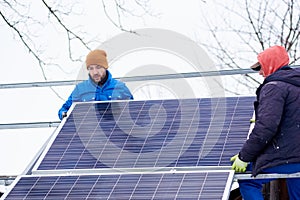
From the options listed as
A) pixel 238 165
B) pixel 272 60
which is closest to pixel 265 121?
pixel 238 165

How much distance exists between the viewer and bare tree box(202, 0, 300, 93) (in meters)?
22.8

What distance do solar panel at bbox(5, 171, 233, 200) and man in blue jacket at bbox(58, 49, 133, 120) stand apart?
64.5 inches

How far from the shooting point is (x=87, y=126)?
1230 cm

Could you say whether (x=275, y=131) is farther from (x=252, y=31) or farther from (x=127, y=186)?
(x=252, y=31)

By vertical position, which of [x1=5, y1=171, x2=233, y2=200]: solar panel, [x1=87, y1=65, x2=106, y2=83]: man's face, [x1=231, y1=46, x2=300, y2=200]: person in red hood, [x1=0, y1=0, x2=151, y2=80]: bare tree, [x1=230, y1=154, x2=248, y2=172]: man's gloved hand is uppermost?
[x1=0, y1=0, x2=151, y2=80]: bare tree

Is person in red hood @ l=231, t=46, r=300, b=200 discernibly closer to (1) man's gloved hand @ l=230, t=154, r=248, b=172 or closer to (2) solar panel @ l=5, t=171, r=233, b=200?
(1) man's gloved hand @ l=230, t=154, r=248, b=172

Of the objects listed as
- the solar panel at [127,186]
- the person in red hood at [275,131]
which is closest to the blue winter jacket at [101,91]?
the solar panel at [127,186]

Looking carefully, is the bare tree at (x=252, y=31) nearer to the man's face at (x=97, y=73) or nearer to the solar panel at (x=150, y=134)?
the man's face at (x=97, y=73)

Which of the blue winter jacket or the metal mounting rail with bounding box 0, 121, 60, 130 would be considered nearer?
the blue winter jacket

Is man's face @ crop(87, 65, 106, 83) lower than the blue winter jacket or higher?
higher

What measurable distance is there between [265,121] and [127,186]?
4.43 feet

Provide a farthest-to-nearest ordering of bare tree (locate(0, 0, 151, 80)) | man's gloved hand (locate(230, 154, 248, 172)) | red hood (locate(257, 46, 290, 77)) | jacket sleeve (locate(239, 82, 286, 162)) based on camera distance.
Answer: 1. bare tree (locate(0, 0, 151, 80))
2. red hood (locate(257, 46, 290, 77))
3. man's gloved hand (locate(230, 154, 248, 172))
4. jacket sleeve (locate(239, 82, 286, 162))

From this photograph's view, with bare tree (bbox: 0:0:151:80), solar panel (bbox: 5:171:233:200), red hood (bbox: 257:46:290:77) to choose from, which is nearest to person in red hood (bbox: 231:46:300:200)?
red hood (bbox: 257:46:290:77)

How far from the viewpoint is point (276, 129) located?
35.7 ft
